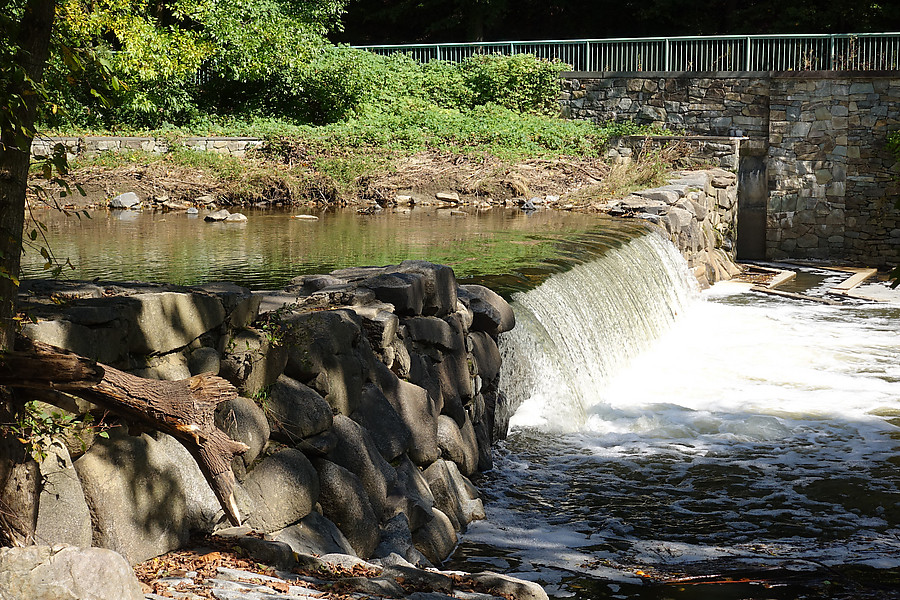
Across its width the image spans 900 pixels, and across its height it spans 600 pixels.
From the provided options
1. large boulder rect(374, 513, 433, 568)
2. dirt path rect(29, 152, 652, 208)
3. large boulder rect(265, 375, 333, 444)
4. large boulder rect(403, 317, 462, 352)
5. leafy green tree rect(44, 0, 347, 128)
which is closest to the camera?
large boulder rect(265, 375, 333, 444)

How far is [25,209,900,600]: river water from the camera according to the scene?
16.9 ft

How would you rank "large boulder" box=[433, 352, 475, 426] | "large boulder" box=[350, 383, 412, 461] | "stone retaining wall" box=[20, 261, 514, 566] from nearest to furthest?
"stone retaining wall" box=[20, 261, 514, 566]
"large boulder" box=[350, 383, 412, 461]
"large boulder" box=[433, 352, 475, 426]

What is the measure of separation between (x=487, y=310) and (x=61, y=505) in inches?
159

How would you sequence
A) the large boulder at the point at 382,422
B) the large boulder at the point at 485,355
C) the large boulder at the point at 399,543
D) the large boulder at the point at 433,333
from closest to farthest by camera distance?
the large boulder at the point at 399,543
the large boulder at the point at 382,422
the large boulder at the point at 433,333
the large boulder at the point at 485,355

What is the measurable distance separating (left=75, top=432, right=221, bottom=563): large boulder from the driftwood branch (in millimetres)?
137

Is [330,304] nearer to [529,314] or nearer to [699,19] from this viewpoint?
[529,314]

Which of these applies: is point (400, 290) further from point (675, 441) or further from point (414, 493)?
point (675, 441)

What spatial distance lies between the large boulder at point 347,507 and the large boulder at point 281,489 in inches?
2.7

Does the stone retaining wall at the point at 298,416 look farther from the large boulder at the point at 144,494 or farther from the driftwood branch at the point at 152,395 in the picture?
the driftwood branch at the point at 152,395

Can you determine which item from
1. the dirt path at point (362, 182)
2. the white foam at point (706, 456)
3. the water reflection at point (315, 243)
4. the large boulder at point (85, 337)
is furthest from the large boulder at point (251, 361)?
the dirt path at point (362, 182)

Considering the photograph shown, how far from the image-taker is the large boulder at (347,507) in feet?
14.6

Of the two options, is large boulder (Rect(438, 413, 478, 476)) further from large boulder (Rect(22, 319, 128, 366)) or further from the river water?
large boulder (Rect(22, 319, 128, 366))

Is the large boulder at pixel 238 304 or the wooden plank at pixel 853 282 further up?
the large boulder at pixel 238 304

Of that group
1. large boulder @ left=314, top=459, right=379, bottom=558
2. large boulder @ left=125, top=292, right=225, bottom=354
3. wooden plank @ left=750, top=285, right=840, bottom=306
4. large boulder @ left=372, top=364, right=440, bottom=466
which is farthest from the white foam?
wooden plank @ left=750, top=285, right=840, bottom=306
